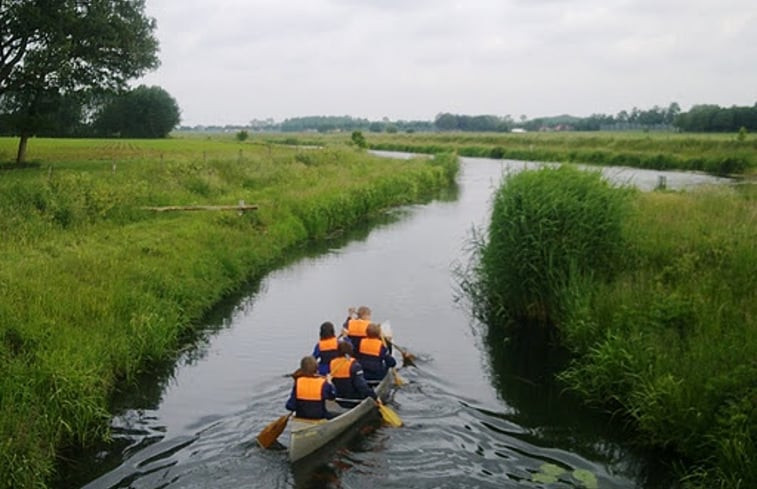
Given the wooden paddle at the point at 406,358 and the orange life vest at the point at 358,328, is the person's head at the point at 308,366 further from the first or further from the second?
the wooden paddle at the point at 406,358

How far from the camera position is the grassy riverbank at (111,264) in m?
10.6

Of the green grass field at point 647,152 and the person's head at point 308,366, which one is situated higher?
the green grass field at point 647,152

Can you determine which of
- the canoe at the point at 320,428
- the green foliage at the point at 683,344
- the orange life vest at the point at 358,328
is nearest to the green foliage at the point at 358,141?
the green foliage at the point at 683,344

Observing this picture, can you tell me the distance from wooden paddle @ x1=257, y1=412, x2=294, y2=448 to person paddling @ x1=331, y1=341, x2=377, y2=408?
4.43ft

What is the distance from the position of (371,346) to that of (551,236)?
5.40 metres

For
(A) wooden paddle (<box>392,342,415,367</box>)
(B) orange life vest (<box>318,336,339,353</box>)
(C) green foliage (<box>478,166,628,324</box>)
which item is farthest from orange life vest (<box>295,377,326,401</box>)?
(C) green foliage (<box>478,166,628,324</box>)

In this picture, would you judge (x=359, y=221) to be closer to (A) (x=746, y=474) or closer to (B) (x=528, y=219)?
(B) (x=528, y=219)

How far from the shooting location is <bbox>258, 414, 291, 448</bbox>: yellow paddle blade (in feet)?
35.5

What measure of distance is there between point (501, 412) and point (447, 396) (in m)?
1.22

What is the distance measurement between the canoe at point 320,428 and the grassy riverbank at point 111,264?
10.7ft

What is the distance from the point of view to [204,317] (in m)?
18.3

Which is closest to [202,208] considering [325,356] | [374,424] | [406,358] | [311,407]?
[406,358]

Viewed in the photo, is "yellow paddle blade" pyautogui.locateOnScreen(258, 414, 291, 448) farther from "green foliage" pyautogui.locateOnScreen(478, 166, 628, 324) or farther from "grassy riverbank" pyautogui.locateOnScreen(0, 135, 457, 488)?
"green foliage" pyautogui.locateOnScreen(478, 166, 628, 324)

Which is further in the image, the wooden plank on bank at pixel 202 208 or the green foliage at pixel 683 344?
the wooden plank on bank at pixel 202 208
